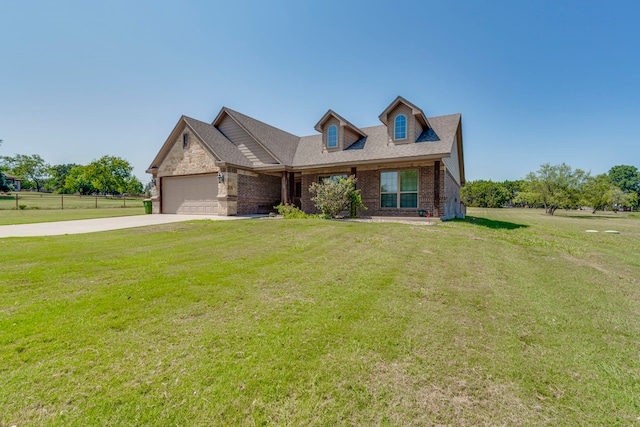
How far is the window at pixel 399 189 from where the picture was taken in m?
14.2

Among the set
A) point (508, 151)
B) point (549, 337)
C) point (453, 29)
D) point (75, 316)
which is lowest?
point (549, 337)

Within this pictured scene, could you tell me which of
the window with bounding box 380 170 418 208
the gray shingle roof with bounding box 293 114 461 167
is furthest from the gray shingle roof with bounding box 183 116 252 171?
the window with bounding box 380 170 418 208

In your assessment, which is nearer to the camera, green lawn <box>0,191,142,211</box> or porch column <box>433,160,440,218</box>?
porch column <box>433,160,440,218</box>

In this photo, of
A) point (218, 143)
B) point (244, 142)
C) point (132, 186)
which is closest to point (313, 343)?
point (218, 143)

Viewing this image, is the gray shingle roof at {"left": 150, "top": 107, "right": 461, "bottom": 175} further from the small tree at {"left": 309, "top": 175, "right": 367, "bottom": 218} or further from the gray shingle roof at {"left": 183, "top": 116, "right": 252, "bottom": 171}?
the small tree at {"left": 309, "top": 175, "right": 367, "bottom": 218}

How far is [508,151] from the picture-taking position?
26297mm

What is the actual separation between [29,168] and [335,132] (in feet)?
334

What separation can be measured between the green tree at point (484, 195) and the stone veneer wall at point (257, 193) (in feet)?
151

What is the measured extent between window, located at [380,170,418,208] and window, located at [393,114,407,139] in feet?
7.24

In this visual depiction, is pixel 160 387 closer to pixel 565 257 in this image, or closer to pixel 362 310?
pixel 362 310

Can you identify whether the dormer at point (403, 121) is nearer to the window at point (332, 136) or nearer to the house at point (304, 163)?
the house at point (304, 163)

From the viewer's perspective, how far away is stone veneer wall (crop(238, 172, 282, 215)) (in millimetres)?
16188

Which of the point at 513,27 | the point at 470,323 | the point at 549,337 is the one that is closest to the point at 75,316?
the point at 470,323

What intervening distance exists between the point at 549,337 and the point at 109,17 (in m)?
15.2
